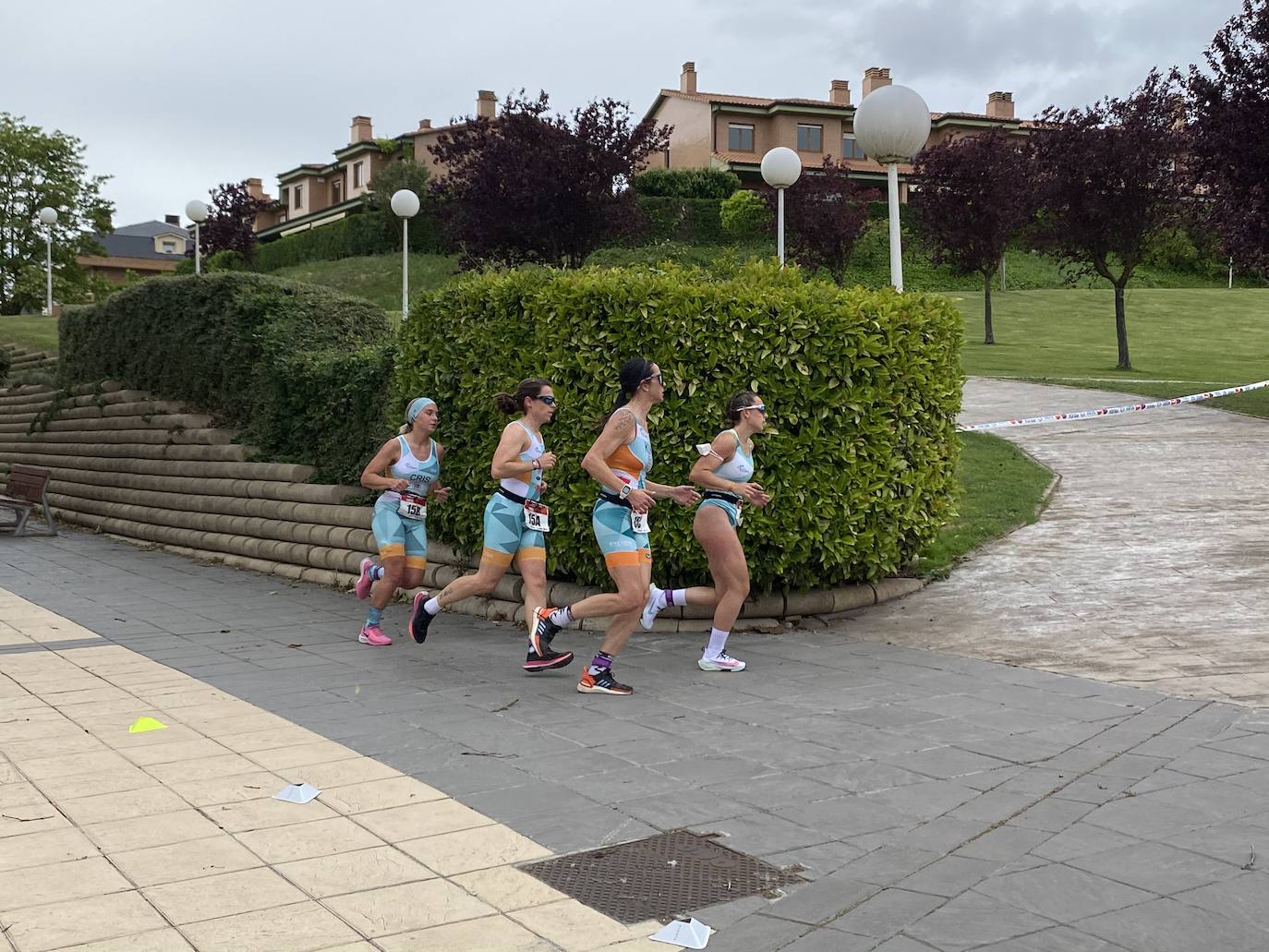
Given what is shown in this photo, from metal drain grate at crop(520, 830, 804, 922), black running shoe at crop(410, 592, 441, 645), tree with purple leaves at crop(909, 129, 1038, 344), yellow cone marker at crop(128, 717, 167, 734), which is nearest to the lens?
metal drain grate at crop(520, 830, 804, 922)

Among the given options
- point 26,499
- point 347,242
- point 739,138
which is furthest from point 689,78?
point 26,499

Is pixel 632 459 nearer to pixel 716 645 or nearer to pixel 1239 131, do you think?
pixel 716 645

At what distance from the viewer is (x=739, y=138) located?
60750 mm

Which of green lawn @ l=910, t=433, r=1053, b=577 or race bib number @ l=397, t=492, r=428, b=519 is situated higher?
race bib number @ l=397, t=492, r=428, b=519

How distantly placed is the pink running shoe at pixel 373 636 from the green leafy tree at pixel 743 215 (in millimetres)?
39587

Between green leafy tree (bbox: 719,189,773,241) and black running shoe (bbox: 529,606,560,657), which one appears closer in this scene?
black running shoe (bbox: 529,606,560,657)

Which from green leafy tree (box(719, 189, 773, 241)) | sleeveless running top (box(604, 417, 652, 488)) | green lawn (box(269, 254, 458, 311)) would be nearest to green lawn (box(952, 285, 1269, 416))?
green leafy tree (box(719, 189, 773, 241))

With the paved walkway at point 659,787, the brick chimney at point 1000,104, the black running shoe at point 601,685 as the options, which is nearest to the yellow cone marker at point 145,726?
the paved walkway at point 659,787

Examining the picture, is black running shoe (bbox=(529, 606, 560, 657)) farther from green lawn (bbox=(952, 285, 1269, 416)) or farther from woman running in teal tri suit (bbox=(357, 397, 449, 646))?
green lawn (bbox=(952, 285, 1269, 416))

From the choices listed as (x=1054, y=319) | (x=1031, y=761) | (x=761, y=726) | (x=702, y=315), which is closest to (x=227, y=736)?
(x=761, y=726)

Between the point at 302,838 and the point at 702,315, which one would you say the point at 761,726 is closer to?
the point at 302,838

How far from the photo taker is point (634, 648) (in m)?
8.38

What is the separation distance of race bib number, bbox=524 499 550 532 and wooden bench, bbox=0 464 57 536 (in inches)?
445

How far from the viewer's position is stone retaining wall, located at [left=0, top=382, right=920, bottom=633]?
9586mm
